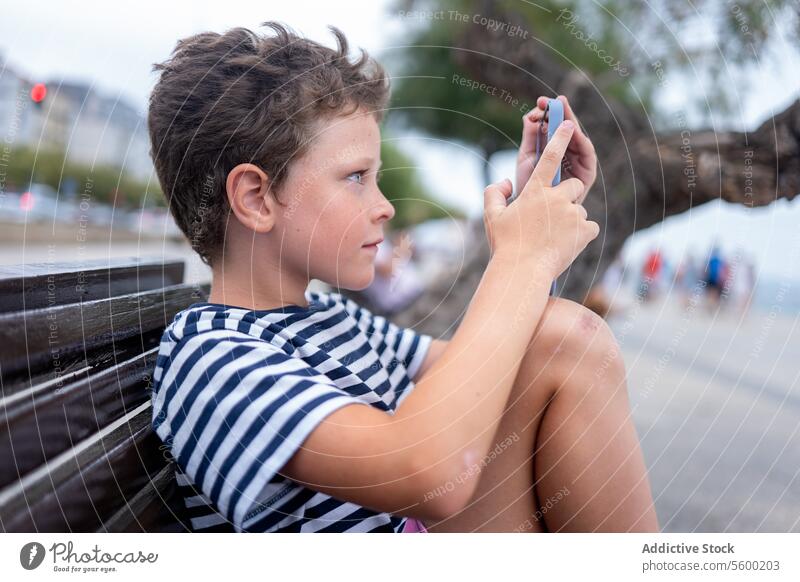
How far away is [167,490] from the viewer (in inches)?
27.3

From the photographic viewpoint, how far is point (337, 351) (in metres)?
0.76

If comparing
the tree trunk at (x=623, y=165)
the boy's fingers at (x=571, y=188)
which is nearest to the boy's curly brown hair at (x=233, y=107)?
the boy's fingers at (x=571, y=188)

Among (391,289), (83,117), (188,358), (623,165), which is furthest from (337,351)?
(391,289)

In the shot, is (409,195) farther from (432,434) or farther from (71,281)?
(432,434)

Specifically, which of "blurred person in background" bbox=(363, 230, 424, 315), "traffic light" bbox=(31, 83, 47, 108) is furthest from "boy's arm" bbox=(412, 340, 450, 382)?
"blurred person in background" bbox=(363, 230, 424, 315)

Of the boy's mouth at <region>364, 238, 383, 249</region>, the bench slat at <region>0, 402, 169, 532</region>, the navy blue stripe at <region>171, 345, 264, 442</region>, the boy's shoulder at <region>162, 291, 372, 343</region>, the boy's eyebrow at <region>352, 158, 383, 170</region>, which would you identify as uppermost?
the boy's eyebrow at <region>352, 158, 383, 170</region>

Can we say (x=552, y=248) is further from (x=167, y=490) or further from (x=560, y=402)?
(x=167, y=490)

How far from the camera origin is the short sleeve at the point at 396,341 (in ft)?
2.85

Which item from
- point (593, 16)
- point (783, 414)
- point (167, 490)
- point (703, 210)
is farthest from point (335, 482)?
point (593, 16)

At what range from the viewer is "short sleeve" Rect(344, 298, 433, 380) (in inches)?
34.2

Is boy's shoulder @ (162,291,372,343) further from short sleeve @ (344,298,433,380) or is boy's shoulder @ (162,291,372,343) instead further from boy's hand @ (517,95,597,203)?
boy's hand @ (517,95,597,203)

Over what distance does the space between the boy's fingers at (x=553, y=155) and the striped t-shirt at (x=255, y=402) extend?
248mm

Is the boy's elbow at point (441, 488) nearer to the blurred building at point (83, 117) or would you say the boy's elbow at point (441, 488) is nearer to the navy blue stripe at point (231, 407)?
the navy blue stripe at point (231, 407)

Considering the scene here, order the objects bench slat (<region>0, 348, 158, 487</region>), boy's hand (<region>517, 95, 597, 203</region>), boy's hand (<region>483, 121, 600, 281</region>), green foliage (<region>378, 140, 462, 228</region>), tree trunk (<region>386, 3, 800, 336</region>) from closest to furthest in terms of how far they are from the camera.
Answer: bench slat (<region>0, 348, 158, 487</region>)
boy's hand (<region>483, 121, 600, 281</region>)
boy's hand (<region>517, 95, 597, 203</region>)
green foliage (<region>378, 140, 462, 228</region>)
tree trunk (<region>386, 3, 800, 336</region>)
